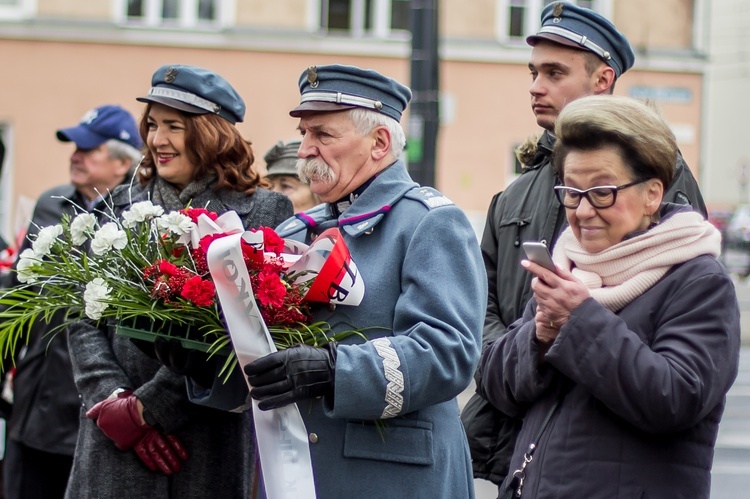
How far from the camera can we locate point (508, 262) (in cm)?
375

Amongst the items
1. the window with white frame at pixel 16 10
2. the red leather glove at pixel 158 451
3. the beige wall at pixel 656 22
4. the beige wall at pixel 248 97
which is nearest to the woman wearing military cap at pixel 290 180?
the red leather glove at pixel 158 451

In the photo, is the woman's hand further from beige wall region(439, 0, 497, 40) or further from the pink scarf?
beige wall region(439, 0, 497, 40)

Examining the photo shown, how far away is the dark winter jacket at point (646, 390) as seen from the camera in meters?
2.66

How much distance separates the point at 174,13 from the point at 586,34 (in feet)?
55.8

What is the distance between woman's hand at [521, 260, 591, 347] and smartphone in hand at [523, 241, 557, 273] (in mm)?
13

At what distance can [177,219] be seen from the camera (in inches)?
124

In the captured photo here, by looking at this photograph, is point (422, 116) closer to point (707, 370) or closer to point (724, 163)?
point (707, 370)

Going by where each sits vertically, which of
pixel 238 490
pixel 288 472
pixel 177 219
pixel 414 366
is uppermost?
pixel 177 219

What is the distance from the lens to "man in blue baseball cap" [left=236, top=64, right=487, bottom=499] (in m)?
2.88

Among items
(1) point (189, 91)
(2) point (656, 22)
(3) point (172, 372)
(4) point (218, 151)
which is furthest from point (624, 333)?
(2) point (656, 22)

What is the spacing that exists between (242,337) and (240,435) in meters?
0.99

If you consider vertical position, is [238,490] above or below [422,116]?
below

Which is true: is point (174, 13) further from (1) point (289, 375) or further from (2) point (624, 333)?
(2) point (624, 333)

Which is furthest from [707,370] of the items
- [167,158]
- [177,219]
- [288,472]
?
[167,158]
